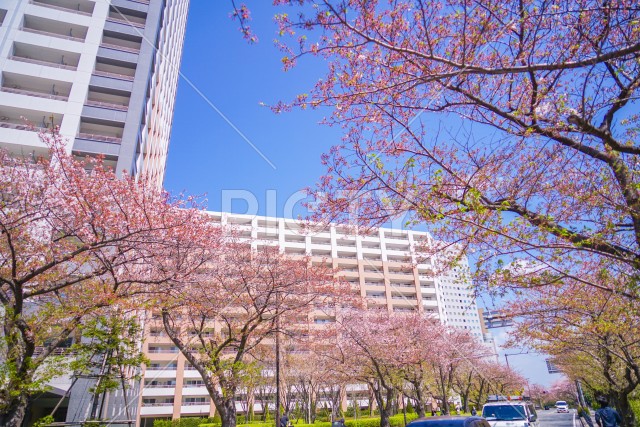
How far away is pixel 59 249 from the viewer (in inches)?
336

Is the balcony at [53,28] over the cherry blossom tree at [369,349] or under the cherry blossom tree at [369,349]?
over

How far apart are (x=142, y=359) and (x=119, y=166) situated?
45.8 ft

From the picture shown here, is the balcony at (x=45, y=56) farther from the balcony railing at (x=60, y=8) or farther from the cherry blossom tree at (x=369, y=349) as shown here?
the cherry blossom tree at (x=369, y=349)

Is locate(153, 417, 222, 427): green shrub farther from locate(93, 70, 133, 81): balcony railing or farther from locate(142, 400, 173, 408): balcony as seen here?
locate(93, 70, 133, 81): balcony railing

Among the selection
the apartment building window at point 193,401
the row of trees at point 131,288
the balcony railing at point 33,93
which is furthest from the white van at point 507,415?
the apartment building window at point 193,401

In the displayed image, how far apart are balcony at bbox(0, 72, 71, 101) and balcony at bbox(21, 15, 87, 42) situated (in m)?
3.10

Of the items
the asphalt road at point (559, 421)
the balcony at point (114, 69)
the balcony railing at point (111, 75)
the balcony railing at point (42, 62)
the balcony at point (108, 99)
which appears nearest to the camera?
the balcony railing at point (42, 62)

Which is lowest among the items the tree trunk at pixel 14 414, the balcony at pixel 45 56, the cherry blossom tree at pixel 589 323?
the tree trunk at pixel 14 414

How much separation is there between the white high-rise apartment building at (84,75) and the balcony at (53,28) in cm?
5

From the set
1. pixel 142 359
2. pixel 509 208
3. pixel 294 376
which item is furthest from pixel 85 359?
pixel 294 376

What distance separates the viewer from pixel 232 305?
15023 mm

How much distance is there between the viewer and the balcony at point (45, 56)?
838 inches

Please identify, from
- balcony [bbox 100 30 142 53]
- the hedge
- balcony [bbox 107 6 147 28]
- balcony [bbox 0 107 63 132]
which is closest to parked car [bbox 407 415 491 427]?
the hedge

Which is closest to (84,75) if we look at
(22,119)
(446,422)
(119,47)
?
(119,47)
